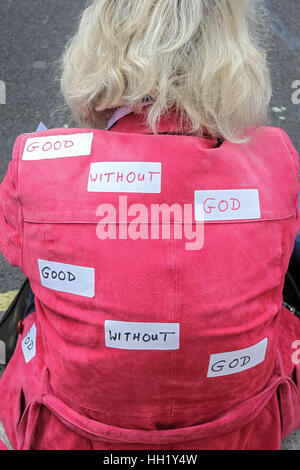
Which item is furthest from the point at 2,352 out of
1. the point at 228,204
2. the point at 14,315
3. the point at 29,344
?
the point at 228,204

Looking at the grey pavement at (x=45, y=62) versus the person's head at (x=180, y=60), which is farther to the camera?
the grey pavement at (x=45, y=62)

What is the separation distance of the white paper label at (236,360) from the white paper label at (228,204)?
0.95ft

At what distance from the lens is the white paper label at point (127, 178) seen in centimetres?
106

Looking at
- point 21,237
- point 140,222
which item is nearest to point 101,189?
point 140,222

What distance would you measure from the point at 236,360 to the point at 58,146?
0.61 metres

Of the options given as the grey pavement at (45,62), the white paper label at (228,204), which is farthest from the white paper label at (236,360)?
the grey pavement at (45,62)

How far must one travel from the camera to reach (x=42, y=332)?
48.8 inches

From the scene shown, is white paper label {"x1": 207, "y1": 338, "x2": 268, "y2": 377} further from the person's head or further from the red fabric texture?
the person's head

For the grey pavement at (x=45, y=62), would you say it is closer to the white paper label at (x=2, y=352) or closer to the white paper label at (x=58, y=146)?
the white paper label at (x=2, y=352)

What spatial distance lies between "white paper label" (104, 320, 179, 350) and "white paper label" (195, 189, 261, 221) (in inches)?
9.3

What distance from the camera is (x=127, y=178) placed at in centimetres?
107

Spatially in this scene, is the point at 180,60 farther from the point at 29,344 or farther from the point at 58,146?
the point at 29,344

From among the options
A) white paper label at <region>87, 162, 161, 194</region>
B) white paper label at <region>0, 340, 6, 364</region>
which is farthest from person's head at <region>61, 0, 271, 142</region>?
white paper label at <region>0, 340, 6, 364</region>

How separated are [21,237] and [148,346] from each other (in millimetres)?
371
